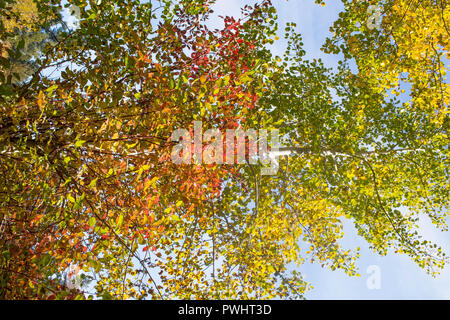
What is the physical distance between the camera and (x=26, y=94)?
14.2 feet

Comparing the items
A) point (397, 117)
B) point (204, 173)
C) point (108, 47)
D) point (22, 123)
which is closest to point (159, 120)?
point (204, 173)

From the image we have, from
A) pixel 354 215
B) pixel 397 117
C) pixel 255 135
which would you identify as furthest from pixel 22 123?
pixel 397 117

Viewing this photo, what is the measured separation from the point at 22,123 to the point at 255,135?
443 centimetres

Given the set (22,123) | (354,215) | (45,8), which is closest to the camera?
(22,123)

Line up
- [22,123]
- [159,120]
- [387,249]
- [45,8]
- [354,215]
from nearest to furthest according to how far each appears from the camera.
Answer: [159,120], [22,123], [45,8], [354,215], [387,249]

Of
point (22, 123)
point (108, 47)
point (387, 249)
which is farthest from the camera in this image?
point (387, 249)
